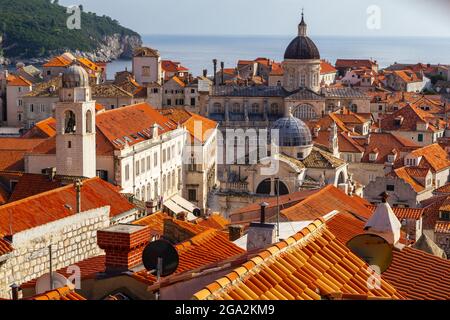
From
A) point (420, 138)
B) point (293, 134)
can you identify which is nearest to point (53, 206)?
point (293, 134)

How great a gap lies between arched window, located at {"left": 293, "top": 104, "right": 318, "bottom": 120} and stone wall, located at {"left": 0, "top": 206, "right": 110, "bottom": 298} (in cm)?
3677

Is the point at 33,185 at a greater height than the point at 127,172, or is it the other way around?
the point at 33,185

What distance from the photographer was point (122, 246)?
289 inches

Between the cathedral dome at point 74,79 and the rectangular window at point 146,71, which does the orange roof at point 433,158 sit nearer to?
the cathedral dome at point 74,79

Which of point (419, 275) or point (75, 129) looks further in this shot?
point (75, 129)

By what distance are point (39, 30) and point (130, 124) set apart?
75.5 metres

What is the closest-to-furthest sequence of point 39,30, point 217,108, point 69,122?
point 69,122, point 217,108, point 39,30

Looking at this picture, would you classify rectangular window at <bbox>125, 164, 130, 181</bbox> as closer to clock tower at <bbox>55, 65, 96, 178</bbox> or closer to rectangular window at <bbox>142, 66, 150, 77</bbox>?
clock tower at <bbox>55, 65, 96, 178</bbox>

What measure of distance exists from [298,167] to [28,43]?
84422mm

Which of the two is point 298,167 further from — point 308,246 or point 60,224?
point 308,246

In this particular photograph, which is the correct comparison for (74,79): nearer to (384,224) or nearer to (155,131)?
(155,131)

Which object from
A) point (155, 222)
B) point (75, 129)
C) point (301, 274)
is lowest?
point (155, 222)

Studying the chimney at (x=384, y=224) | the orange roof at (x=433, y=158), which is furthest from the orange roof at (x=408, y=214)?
the orange roof at (x=433, y=158)

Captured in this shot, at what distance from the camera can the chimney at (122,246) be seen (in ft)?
24.0
